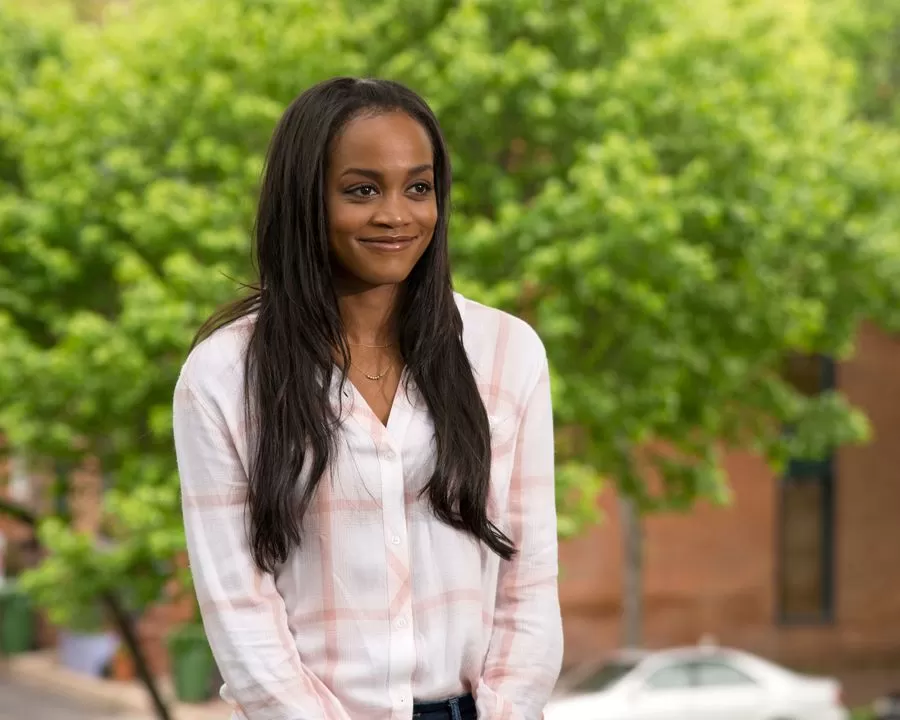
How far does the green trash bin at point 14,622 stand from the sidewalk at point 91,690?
263 millimetres

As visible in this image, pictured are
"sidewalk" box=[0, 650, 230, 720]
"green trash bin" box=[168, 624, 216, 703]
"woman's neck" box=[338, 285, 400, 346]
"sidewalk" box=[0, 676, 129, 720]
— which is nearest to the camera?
"woman's neck" box=[338, 285, 400, 346]

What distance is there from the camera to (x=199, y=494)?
2469 millimetres

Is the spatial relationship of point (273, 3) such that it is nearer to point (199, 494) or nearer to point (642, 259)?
point (642, 259)

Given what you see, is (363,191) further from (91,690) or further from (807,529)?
(807,529)

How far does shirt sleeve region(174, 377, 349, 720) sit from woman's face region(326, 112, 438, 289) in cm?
33

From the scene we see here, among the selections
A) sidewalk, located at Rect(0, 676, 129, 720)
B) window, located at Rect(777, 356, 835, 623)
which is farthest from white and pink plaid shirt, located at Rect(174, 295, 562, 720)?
window, located at Rect(777, 356, 835, 623)

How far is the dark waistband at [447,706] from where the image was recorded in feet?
8.21

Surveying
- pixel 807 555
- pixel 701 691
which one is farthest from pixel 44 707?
pixel 807 555

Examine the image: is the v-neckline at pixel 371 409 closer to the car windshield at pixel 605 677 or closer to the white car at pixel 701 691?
the white car at pixel 701 691

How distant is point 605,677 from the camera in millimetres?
18812

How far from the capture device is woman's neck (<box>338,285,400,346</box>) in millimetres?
2623

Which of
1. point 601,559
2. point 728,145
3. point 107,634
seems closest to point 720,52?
point 728,145

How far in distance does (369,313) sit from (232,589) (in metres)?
0.50

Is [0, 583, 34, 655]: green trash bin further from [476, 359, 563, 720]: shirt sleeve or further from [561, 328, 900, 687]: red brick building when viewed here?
[476, 359, 563, 720]: shirt sleeve
